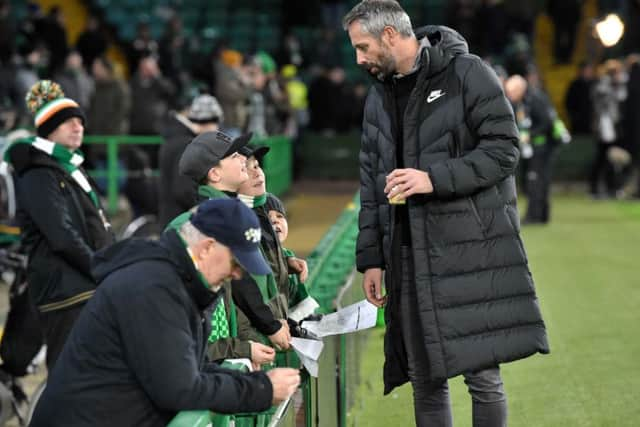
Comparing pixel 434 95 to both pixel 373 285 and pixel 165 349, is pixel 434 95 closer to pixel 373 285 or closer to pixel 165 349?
pixel 373 285

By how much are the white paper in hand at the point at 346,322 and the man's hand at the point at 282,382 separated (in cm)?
139

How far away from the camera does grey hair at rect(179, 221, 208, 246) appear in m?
4.31

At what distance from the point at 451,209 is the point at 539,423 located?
2462mm

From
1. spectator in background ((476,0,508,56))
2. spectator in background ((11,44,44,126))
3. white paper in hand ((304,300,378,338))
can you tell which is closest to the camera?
white paper in hand ((304,300,378,338))

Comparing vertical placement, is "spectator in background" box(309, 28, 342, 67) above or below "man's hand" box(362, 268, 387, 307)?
above

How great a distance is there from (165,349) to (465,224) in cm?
190

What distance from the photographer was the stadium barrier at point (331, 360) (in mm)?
5034

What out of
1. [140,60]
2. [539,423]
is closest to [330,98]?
[140,60]

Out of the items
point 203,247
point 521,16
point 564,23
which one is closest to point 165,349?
point 203,247

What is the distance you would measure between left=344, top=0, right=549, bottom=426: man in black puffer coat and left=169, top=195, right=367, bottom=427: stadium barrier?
1.72 ft

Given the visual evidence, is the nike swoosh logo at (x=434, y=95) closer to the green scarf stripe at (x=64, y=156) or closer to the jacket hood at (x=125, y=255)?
the jacket hood at (x=125, y=255)

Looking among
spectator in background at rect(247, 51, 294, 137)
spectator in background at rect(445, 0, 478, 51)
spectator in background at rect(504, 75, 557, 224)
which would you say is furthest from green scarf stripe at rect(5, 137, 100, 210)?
spectator in background at rect(445, 0, 478, 51)

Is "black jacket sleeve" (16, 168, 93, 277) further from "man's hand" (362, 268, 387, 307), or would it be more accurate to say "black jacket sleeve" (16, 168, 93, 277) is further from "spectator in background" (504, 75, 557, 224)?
"spectator in background" (504, 75, 557, 224)

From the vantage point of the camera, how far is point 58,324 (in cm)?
709
